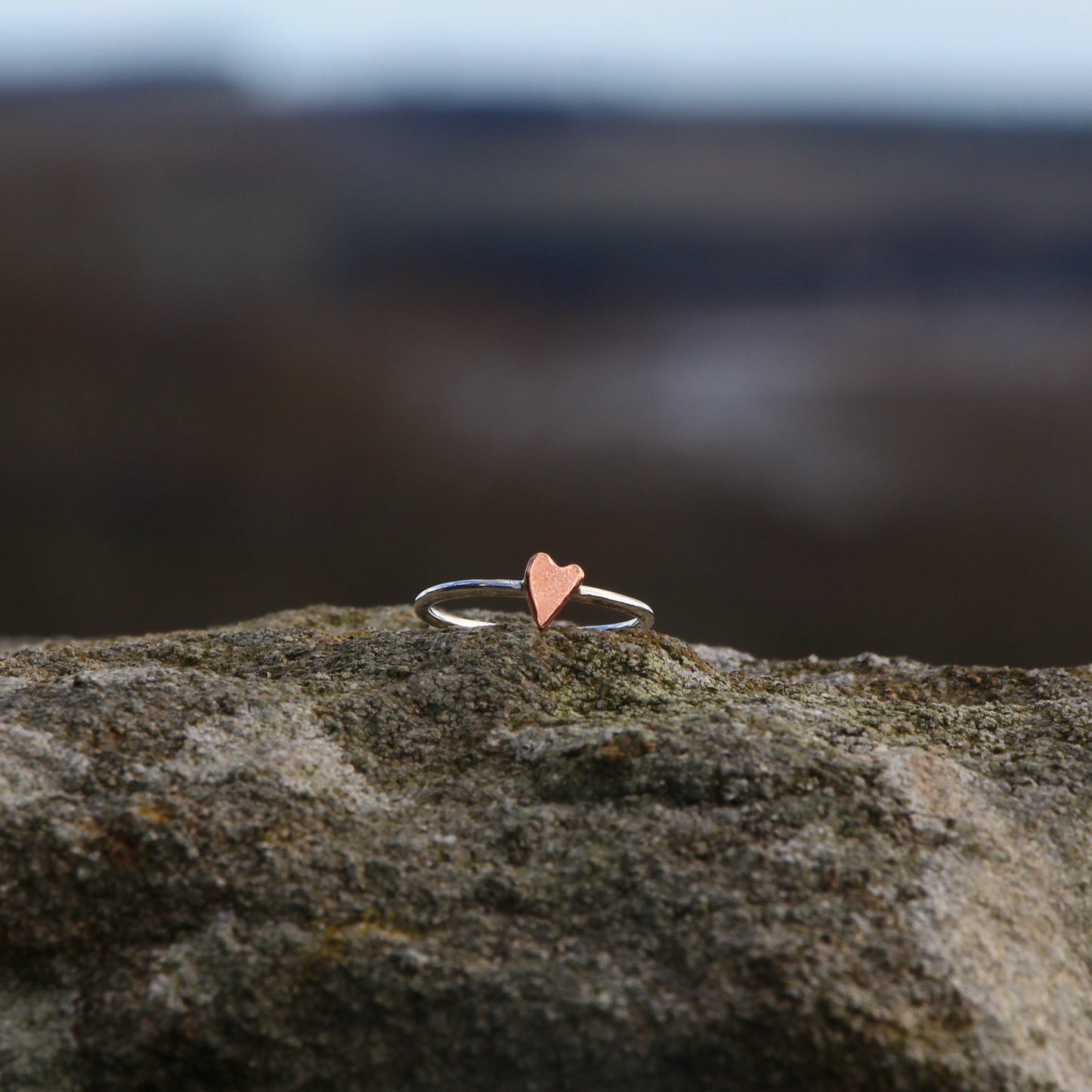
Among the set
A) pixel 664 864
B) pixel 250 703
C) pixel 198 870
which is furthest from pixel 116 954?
pixel 664 864

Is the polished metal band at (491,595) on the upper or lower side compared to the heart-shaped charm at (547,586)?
lower

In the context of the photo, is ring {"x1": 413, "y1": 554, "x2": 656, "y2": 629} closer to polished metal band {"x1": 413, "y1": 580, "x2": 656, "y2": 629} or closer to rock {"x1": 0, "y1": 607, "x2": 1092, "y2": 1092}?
polished metal band {"x1": 413, "y1": 580, "x2": 656, "y2": 629}

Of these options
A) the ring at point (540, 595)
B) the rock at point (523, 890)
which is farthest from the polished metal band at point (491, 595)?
the rock at point (523, 890)

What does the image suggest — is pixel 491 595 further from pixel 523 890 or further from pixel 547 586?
pixel 523 890

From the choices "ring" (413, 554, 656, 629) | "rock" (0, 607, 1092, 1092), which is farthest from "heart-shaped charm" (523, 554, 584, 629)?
"rock" (0, 607, 1092, 1092)

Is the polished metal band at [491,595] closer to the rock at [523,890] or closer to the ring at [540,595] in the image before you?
the ring at [540,595]

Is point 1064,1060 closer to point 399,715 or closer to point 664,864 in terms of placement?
point 664,864
